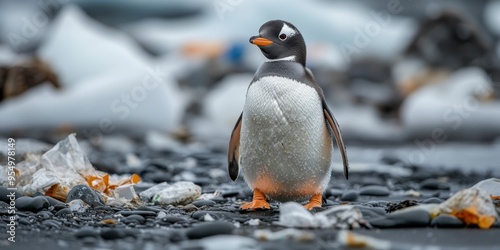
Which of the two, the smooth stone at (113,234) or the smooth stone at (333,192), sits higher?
the smooth stone at (113,234)

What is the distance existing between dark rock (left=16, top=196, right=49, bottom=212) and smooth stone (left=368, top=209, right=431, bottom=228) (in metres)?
1.40

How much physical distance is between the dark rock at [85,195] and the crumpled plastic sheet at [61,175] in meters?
0.15

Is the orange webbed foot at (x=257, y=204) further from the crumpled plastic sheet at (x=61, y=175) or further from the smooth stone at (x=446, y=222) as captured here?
the smooth stone at (x=446, y=222)

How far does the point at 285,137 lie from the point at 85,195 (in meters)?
0.94

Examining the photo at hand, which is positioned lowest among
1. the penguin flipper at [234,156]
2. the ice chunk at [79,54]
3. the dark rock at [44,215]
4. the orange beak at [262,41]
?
the dark rock at [44,215]

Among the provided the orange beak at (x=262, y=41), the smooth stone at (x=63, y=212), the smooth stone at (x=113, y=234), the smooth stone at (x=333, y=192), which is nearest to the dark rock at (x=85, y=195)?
the smooth stone at (x=63, y=212)

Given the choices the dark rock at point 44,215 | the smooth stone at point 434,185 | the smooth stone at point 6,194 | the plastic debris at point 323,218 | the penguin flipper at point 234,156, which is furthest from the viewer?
the smooth stone at point 434,185

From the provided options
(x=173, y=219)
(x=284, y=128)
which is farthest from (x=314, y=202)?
(x=173, y=219)

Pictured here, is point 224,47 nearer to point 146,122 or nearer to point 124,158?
point 146,122

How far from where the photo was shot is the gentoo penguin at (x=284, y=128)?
346 cm

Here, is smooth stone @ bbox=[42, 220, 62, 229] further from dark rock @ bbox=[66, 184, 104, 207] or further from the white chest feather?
the white chest feather

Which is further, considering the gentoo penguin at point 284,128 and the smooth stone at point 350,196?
the smooth stone at point 350,196

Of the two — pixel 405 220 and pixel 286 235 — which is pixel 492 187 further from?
pixel 286 235

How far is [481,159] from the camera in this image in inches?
297
